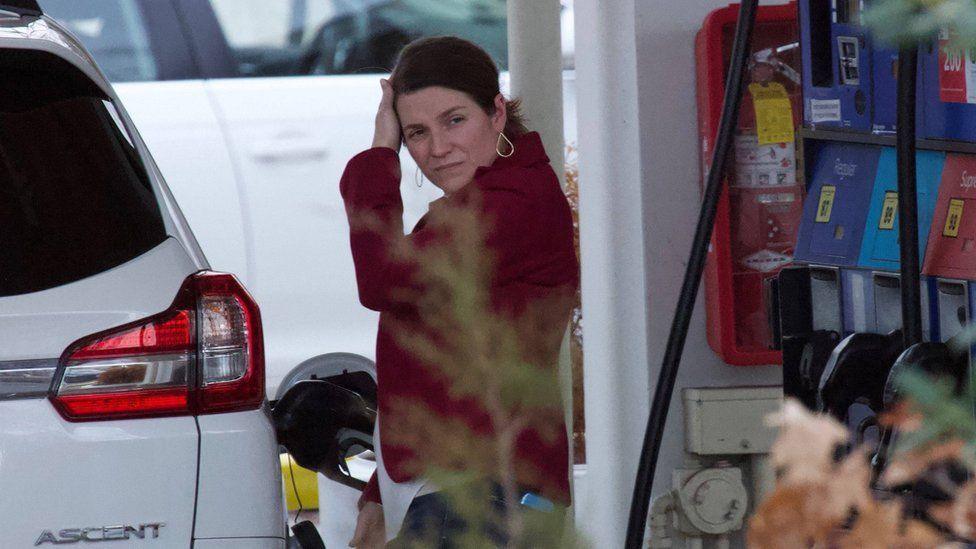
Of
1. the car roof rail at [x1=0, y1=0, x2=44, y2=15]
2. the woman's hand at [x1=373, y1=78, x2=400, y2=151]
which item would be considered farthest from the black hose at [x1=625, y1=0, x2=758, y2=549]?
the car roof rail at [x1=0, y1=0, x2=44, y2=15]

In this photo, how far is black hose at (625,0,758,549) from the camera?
109 inches

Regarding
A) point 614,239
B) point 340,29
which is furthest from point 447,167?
point 340,29

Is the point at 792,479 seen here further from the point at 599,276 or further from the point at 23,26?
the point at 599,276

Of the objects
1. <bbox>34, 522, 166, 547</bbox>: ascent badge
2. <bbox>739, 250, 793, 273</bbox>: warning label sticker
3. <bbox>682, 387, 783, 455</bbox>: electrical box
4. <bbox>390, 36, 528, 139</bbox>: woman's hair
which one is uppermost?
<bbox>390, 36, 528, 139</bbox>: woman's hair

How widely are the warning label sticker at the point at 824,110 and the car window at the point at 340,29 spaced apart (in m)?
4.59

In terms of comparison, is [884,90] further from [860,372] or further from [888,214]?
[860,372]

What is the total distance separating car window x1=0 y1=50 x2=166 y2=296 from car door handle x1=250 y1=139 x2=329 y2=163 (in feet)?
13.8

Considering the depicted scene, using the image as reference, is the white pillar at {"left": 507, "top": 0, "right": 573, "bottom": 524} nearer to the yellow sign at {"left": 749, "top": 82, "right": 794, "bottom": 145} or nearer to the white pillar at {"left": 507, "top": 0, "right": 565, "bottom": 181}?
the white pillar at {"left": 507, "top": 0, "right": 565, "bottom": 181}

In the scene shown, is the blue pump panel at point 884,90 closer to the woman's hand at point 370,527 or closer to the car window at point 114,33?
the woman's hand at point 370,527

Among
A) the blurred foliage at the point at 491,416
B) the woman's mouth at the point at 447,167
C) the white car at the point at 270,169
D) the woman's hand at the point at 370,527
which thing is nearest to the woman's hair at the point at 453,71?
the woman's mouth at the point at 447,167

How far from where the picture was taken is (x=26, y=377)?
2.23 meters

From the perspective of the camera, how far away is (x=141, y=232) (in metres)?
2.45

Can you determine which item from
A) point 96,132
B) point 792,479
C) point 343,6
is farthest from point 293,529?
point 343,6

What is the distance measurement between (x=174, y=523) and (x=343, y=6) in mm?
5569
